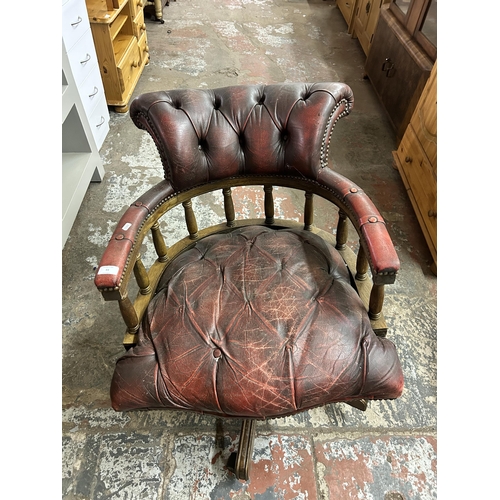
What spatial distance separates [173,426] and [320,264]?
796 millimetres

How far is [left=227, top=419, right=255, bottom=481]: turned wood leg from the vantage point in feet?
3.86

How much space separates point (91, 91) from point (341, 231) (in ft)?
5.87

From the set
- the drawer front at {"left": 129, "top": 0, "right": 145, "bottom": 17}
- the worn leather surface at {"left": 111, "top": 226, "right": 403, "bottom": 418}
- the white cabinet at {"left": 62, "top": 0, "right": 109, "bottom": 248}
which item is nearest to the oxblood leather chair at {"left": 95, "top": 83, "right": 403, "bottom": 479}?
the worn leather surface at {"left": 111, "top": 226, "right": 403, "bottom": 418}

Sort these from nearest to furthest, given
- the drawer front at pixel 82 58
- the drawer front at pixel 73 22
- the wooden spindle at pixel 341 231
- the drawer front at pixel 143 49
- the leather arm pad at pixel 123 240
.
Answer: the leather arm pad at pixel 123 240 → the wooden spindle at pixel 341 231 → the drawer front at pixel 73 22 → the drawer front at pixel 82 58 → the drawer front at pixel 143 49

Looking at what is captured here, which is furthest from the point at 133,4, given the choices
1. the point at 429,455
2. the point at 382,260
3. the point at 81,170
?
the point at 429,455

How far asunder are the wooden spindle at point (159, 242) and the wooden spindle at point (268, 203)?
0.38 m

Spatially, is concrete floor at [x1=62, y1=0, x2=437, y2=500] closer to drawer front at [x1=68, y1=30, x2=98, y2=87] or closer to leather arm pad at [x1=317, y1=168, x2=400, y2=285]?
drawer front at [x1=68, y1=30, x2=98, y2=87]

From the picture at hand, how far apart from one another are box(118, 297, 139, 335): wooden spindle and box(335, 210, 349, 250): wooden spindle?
0.68 m

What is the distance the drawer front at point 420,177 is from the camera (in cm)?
182

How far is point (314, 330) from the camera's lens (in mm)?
981

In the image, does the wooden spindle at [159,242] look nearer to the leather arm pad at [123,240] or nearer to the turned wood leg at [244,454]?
the leather arm pad at [123,240]

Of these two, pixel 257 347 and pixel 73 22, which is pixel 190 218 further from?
pixel 73 22

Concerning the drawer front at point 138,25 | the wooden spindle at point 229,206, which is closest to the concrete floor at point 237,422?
the wooden spindle at point 229,206

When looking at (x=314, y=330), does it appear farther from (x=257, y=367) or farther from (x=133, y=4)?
(x=133, y=4)
